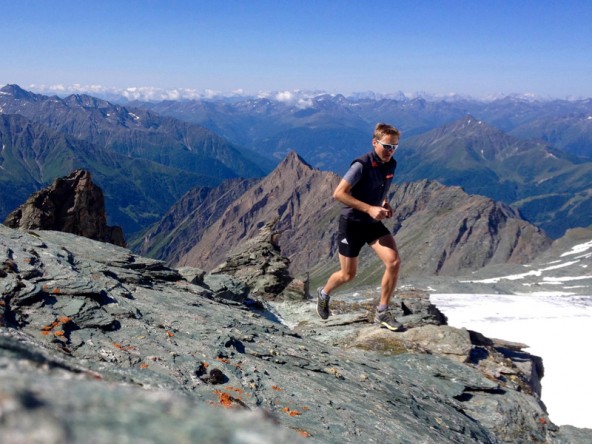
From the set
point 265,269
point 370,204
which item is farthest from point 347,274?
point 265,269

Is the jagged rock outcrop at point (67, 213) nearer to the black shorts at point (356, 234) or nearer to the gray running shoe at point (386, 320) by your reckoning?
the gray running shoe at point (386, 320)

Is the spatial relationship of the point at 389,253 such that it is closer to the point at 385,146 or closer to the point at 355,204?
the point at 355,204

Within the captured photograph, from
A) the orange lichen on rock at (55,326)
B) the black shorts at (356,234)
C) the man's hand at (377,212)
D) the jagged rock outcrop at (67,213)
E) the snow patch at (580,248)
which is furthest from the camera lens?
the snow patch at (580,248)

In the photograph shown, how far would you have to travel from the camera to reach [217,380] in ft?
29.5

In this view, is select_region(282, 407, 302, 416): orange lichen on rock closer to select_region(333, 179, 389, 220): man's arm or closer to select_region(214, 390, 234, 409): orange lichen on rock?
select_region(214, 390, 234, 409): orange lichen on rock

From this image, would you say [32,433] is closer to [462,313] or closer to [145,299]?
[145,299]

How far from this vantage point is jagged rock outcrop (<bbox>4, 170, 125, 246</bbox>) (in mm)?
45719

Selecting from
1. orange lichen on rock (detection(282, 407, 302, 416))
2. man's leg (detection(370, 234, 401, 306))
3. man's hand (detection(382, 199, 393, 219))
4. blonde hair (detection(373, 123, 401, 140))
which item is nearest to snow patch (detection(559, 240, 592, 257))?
man's leg (detection(370, 234, 401, 306))

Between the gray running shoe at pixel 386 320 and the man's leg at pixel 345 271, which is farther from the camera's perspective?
the gray running shoe at pixel 386 320

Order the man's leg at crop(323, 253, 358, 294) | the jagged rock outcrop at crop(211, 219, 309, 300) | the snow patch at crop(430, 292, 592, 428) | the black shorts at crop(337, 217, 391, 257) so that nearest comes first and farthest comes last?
1. the black shorts at crop(337, 217, 391, 257)
2. the man's leg at crop(323, 253, 358, 294)
3. the jagged rock outcrop at crop(211, 219, 309, 300)
4. the snow patch at crop(430, 292, 592, 428)

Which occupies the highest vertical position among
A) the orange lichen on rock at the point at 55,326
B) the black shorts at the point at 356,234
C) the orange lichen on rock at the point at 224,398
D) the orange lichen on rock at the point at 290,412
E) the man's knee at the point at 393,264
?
the black shorts at the point at 356,234

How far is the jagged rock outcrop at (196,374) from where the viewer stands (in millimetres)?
2713

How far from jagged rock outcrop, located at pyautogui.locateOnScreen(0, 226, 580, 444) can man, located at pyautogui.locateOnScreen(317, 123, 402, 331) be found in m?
2.79

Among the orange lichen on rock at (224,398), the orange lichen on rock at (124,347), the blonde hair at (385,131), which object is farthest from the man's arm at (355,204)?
the orange lichen on rock at (124,347)
